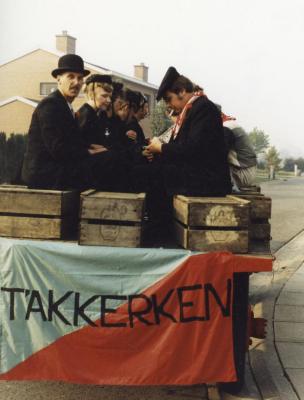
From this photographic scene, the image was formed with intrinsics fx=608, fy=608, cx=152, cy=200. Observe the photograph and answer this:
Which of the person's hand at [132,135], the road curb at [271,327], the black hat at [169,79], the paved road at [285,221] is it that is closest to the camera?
the black hat at [169,79]

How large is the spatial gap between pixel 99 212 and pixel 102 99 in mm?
1833

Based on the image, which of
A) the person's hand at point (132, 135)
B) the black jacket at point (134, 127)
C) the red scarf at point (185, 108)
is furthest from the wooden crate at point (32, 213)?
the black jacket at point (134, 127)

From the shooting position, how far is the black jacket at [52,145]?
4.23m

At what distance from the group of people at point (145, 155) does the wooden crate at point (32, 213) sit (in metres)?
0.38

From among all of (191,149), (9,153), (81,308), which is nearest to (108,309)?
(81,308)

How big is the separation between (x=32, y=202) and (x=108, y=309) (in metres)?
0.85

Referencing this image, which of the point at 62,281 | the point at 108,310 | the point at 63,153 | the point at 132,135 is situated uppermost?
the point at 132,135

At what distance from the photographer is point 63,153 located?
427cm

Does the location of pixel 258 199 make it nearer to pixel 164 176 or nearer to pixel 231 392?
pixel 164 176

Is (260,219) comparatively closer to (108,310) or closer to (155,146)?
(155,146)

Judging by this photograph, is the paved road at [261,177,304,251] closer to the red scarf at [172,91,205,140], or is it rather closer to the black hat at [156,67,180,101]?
the red scarf at [172,91,205,140]

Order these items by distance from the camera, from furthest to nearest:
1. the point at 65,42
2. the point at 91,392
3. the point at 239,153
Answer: the point at 65,42, the point at 239,153, the point at 91,392

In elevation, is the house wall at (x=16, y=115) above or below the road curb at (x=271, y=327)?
above

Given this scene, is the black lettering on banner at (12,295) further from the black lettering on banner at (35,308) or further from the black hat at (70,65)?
the black hat at (70,65)
